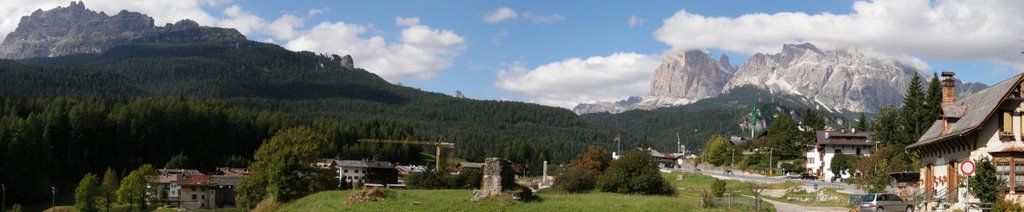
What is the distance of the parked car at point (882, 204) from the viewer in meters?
42.5

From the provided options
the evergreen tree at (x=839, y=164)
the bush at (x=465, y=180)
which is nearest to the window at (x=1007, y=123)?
the bush at (x=465, y=180)

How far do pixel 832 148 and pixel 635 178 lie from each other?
5662 cm

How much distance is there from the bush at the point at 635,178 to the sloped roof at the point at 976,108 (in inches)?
1114

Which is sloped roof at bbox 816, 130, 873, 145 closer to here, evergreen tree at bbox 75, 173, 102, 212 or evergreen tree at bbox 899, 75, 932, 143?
evergreen tree at bbox 899, 75, 932, 143

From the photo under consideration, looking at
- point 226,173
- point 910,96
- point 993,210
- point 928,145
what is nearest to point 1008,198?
point 993,210

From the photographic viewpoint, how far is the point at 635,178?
7500cm

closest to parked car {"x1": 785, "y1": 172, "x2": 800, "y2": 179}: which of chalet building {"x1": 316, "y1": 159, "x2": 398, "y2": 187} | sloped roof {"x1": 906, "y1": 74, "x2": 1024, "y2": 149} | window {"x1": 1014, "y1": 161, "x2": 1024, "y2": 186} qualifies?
sloped roof {"x1": 906, "y1": 74, "x2": 1024, "y2": 149}

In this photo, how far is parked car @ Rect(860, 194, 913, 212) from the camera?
139 feet

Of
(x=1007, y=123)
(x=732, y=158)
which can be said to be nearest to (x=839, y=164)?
(x=732, y=158)

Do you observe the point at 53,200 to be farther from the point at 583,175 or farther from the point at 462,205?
the point at 462,205

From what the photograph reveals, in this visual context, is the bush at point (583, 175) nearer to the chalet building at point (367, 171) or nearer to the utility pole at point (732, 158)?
the utility pole at point (732, 158)

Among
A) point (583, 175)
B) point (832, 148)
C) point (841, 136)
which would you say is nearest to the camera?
point (583, 175)

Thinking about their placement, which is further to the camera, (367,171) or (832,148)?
(367,171)

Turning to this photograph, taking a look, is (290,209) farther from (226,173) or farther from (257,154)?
(226,173)
